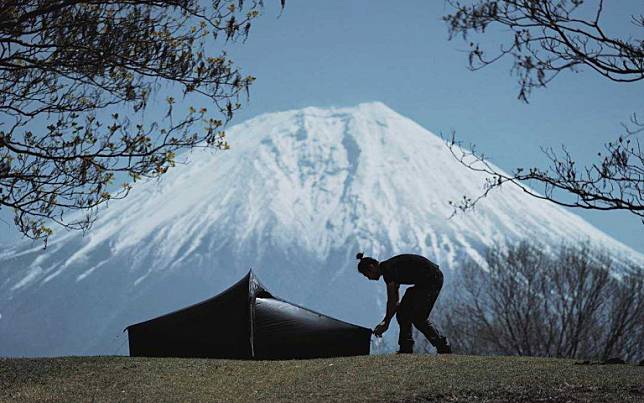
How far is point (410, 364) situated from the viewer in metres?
13.1

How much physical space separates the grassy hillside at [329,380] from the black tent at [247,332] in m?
1.02

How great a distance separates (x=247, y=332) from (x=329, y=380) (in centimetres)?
373

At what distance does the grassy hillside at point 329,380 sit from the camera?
1104 centimetres

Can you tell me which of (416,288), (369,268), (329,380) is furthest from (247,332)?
(329,380)

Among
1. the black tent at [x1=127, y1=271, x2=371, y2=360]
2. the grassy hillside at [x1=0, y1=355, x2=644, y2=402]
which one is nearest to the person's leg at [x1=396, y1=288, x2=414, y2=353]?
the grassy hillside at [x1=0, y1=355, x2=644, y2=402]

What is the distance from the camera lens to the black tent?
1563 cm

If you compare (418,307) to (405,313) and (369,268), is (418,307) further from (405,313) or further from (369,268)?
(369,268)

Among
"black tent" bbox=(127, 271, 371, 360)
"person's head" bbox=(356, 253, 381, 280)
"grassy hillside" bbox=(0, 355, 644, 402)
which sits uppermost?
"person's head" bbox=(356, 253, 381, 280)

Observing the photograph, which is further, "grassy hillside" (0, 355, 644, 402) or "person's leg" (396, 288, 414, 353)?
"person's leg" (396, 288, 414, 353)

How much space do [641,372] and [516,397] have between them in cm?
255

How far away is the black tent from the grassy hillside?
1.02 metres

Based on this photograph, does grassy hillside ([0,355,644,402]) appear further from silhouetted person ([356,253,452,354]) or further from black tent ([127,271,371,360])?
black tent ([127,271,371,360])

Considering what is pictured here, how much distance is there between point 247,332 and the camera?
1564cm

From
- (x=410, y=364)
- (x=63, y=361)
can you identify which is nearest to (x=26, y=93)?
(x=63, y=361)
